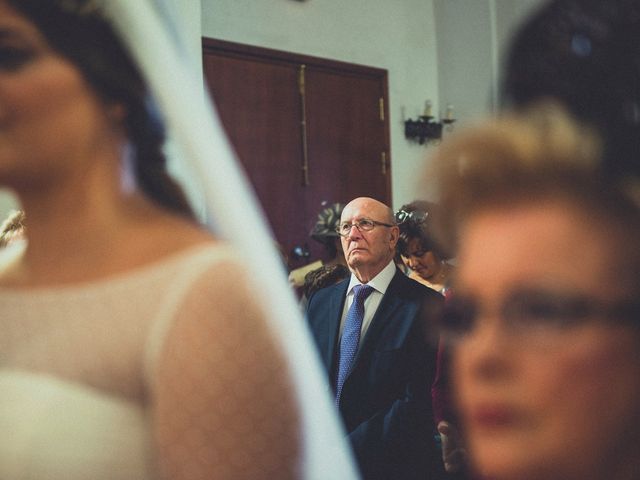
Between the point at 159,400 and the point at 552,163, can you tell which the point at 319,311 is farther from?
the point at 552,163

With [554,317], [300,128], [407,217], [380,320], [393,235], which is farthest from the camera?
[300,128]

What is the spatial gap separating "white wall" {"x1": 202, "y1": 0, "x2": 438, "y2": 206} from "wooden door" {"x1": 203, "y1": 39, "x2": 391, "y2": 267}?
0.11 metres

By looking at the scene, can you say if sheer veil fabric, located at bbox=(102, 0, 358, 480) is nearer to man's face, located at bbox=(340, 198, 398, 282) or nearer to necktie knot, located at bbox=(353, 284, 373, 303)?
necktie knot, located at bbox=(353, 284, 373, 303)

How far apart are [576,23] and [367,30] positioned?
6570 millimetres

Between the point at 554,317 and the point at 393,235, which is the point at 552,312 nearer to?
the point at 554,317

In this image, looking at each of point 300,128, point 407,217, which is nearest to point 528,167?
point 407,217

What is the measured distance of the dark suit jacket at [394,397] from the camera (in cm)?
213

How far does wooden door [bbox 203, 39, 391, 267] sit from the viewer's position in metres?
5.97

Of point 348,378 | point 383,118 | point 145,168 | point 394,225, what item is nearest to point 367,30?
point 383,118

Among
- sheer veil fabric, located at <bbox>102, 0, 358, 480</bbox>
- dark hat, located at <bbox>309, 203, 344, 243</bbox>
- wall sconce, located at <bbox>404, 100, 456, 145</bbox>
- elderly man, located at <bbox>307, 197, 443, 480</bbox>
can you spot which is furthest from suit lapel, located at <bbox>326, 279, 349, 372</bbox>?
wall sconce, located at <bbox>404, 100, 456, 145</bbox>

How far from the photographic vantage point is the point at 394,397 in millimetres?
2209

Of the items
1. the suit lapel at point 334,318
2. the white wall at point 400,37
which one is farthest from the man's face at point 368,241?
the white wall at point 400,37

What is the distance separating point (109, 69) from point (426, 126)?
6.59m

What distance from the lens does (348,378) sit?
2.25m
